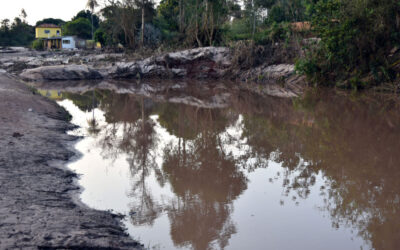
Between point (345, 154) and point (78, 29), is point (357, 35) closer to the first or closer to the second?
point (345, 154)

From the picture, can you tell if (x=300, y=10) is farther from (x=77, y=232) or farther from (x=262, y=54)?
(x=77, y=232)

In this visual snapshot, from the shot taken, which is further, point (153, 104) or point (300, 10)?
point (300, 10)

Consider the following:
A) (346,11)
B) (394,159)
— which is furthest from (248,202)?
(346,11)

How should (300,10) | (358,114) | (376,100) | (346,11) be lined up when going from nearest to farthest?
(358,114)
(376,100)
(346,11)
(300,10)

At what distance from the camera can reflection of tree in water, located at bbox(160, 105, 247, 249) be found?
204 inches

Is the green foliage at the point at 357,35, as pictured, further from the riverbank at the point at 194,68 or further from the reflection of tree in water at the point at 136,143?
the reflection of tree in water at the point at 136,143

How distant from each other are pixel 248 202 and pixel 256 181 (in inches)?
45.9

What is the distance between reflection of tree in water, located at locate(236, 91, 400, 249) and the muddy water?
2cm

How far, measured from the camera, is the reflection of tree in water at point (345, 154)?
5.71 meters

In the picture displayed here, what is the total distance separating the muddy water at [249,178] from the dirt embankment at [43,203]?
0.35 m

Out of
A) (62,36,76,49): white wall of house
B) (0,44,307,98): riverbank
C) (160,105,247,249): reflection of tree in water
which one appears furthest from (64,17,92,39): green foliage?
(160,105,247,249): reflection of tree in water

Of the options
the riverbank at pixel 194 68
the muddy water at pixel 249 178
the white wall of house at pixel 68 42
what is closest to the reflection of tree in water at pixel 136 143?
the muddy water at pixel 249 178

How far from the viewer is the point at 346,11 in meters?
21.4

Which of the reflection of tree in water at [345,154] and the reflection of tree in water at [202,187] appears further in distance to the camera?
the reflection of tree in water at [345,154]
